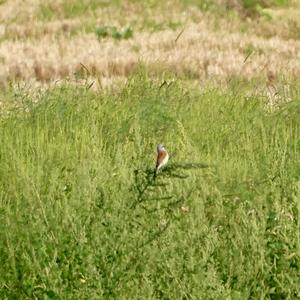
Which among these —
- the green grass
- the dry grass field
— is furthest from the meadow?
the dry grass field

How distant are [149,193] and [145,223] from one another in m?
0.47

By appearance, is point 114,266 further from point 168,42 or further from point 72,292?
point 168,42

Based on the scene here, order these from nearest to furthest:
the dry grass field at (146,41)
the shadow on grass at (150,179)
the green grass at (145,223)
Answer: the green grass at (145,223) < the shadow on grass at (150,179) < the dry grass field at (146,41)

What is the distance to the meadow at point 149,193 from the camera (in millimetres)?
3301

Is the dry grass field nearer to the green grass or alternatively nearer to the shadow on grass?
the green grass

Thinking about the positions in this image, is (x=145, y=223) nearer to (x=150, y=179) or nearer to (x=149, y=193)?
(x=150, y=179)

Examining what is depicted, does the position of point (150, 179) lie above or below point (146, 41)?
above

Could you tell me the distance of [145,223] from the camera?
3551 millimetres

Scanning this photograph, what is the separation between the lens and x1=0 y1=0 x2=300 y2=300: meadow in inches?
130

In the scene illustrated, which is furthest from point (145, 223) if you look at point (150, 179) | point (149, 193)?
point (149, 193)

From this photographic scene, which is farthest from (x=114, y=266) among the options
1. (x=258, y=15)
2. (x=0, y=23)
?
(x=258, y=15)

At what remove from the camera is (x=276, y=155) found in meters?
4.67

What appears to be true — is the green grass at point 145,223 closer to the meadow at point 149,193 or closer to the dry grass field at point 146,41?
the meadow at point 149,193

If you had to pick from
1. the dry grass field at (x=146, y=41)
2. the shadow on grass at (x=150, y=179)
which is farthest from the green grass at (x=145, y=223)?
the dry grass field at (x=146, y=41)
